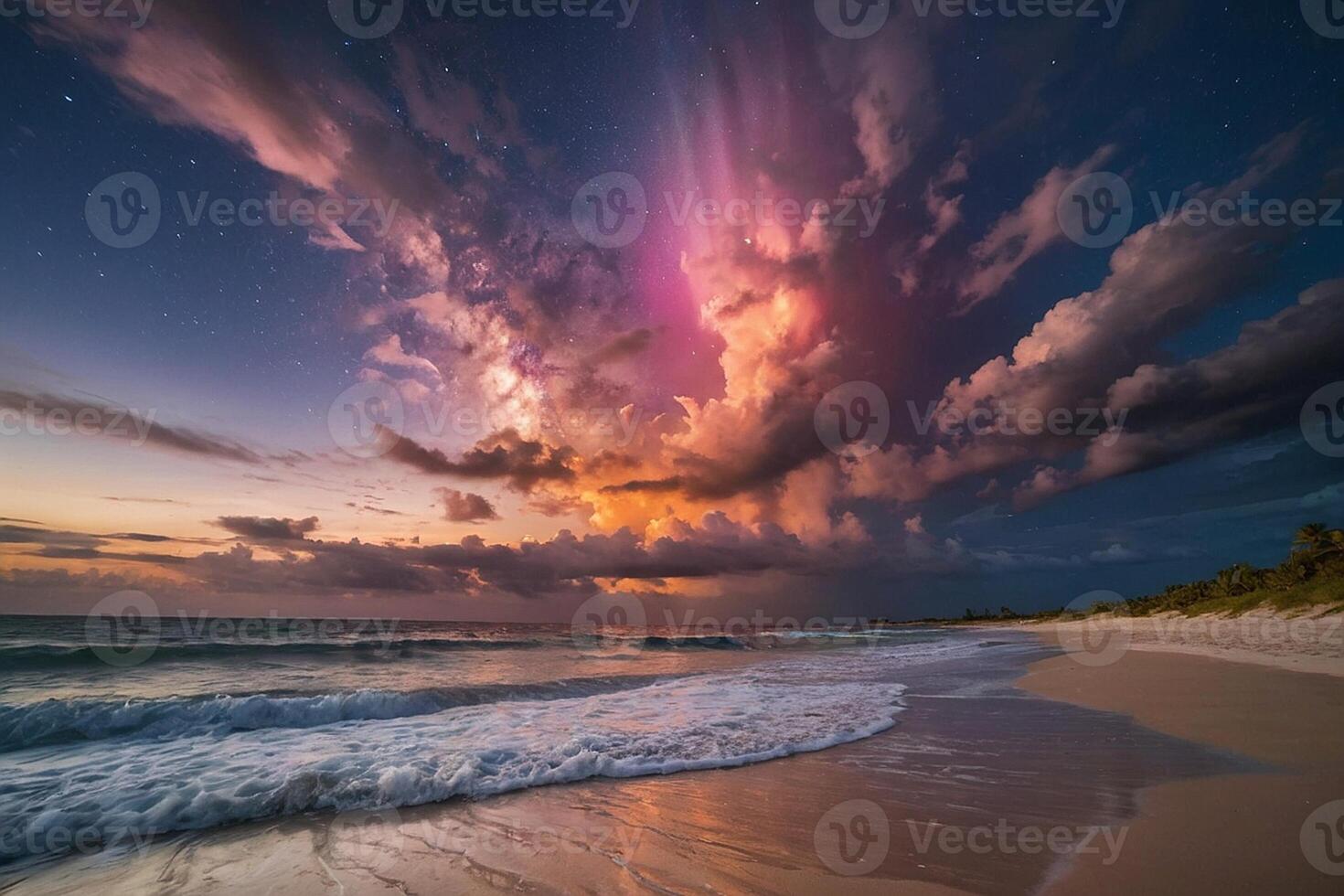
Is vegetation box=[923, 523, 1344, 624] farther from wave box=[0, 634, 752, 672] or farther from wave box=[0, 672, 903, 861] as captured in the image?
wave box=[0, 634, 752, 672]

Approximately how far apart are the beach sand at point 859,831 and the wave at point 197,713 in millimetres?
7695

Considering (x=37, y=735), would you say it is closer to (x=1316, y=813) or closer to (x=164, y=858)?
(x=164, y=858)

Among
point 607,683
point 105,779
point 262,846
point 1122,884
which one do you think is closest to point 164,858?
point 262,846

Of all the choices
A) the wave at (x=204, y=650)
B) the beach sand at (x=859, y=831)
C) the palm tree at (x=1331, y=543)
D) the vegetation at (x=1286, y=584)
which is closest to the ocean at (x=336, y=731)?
the wave at (x=204, y=650)

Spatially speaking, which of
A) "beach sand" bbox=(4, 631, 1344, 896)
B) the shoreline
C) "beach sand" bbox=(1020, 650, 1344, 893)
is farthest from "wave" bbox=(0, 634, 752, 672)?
the shoreline

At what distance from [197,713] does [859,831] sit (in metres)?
14.6

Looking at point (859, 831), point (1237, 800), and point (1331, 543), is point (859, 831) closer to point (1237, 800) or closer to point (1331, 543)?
point (1237, 800)

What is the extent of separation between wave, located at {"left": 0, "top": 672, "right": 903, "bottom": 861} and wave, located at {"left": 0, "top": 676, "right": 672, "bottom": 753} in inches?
43.0

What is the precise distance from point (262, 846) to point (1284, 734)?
14.0 metres

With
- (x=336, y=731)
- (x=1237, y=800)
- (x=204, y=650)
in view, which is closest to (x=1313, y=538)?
(x=1237, y=800)

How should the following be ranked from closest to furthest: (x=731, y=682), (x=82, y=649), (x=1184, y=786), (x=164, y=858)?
(x=164, y=858), (x=1184, y=786), (x=731, y=682), (x=82, y=649)

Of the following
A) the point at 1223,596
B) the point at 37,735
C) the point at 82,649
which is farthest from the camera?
the point at 1223,596

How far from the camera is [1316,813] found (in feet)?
17.3

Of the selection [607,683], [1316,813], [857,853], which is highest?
[1316,813]
